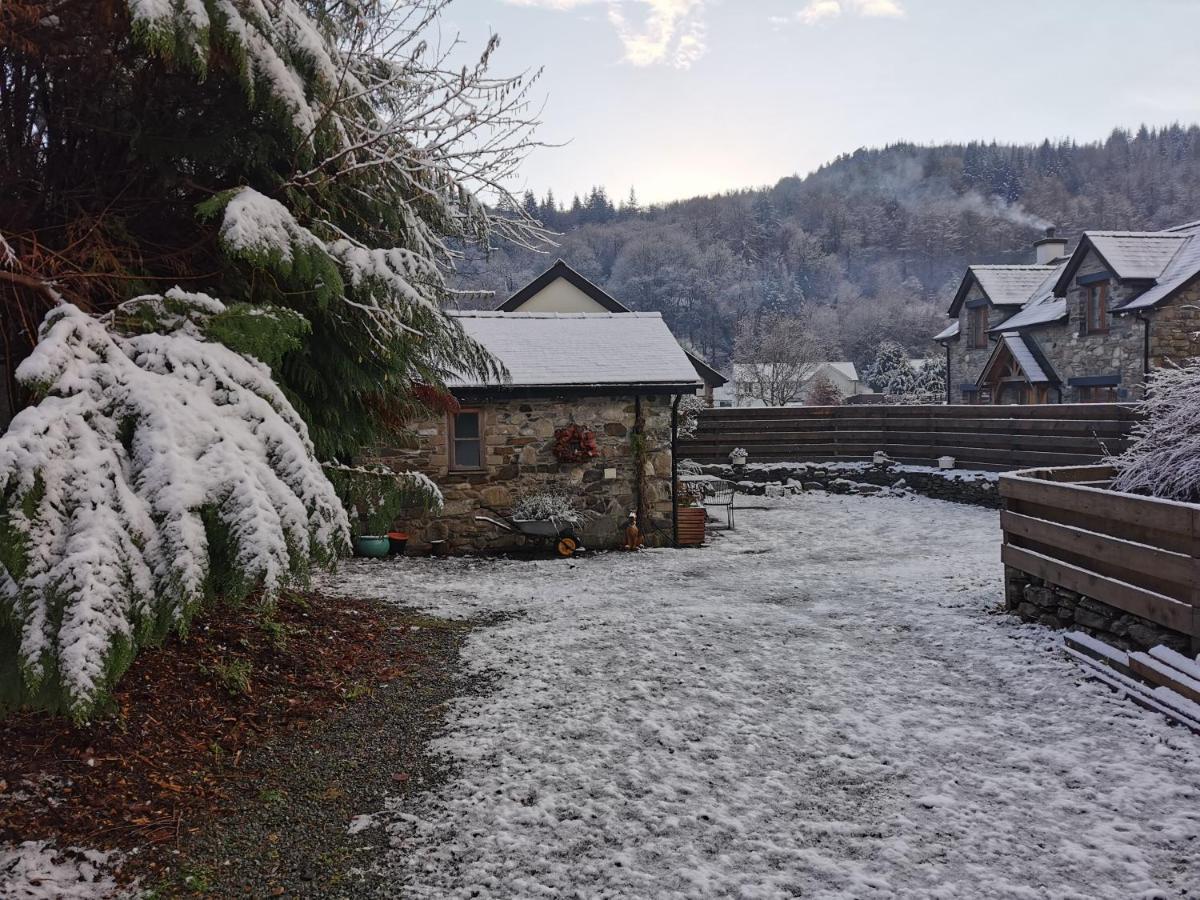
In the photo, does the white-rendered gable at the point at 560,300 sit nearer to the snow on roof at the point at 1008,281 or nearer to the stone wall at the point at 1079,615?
the snow on roof at the point at 1008,281

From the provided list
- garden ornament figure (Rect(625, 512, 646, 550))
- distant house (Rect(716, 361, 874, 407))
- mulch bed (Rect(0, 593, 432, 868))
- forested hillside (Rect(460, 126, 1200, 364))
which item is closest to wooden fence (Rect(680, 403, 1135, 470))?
garden ornament figure (Rect(625, 512, 646, 550))

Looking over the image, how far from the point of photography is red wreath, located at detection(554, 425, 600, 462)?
1197cm

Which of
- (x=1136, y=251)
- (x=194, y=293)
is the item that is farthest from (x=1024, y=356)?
(x=194, y=293)

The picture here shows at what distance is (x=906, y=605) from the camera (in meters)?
8.24

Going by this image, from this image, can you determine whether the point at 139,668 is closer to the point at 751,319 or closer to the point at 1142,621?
the point at 1142,621

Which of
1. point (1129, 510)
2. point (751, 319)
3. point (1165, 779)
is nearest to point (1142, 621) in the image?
point (1129, 510)

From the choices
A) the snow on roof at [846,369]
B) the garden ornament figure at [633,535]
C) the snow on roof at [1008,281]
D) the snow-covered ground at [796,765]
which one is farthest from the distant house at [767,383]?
the snow-covered ground at [796,765]

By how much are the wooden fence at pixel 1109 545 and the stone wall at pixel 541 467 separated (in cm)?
590

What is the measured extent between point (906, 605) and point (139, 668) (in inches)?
278

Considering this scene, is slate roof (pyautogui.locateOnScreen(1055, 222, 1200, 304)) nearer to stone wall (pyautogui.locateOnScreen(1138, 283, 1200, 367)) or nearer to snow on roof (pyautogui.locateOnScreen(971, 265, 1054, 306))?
stone wall (pyautogui.locateOnScreen(1138, 283, 1200, 367))

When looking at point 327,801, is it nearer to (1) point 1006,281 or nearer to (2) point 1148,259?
(2) point 1148,259

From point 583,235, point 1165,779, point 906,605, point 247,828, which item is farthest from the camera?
point 583,235

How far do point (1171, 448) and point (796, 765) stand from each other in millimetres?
4329

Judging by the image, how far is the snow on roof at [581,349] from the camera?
12047mm
